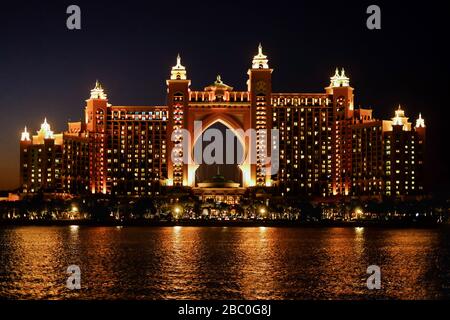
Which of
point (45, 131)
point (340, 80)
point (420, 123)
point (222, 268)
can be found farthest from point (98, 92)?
point (222, 268)

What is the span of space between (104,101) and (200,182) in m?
26.6

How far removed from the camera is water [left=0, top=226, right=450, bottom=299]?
167 ft

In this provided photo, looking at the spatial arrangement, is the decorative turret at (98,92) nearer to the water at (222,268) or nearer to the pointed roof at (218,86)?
the pointed roof at (218,86)

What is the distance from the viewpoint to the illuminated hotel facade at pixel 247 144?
165625 mm

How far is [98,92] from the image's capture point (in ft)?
579

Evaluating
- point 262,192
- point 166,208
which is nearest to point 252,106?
point 262,192

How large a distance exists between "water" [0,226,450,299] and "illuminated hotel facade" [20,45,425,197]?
2709 inches

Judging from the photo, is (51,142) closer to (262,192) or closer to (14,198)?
(14,198)

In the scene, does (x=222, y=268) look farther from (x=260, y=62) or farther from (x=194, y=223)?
(x=260, y=62)

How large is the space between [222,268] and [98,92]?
11682cm

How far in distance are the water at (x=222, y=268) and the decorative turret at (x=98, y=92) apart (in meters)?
80.4

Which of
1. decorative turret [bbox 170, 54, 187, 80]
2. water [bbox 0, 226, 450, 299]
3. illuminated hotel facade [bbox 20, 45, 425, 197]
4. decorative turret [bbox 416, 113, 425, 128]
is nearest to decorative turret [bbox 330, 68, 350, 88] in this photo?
illuminated hotel facade [bbox 20, 45, 425, 197]

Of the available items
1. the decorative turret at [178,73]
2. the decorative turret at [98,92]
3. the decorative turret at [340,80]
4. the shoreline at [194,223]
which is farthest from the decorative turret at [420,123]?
the decorative turret at [98,92]

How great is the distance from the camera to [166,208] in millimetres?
152250
